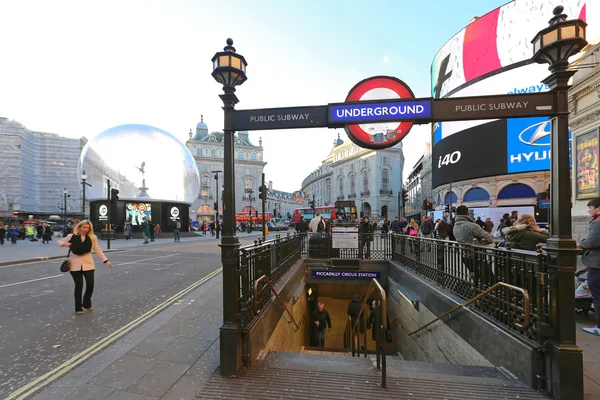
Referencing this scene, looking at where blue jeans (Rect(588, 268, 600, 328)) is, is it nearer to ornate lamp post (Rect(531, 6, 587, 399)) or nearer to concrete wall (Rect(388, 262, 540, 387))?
concrete wall (Rect(388, 262, 540, 387))

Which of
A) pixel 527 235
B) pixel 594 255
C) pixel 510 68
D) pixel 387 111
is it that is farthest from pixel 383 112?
pixel 510 68

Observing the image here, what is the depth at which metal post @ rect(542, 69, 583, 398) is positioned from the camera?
10.1ft

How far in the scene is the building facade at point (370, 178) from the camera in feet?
253

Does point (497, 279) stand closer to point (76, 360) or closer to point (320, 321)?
point (76, 360)

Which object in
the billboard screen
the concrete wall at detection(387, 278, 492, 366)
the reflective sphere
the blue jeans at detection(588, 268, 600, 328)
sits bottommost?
the concrete wall at detection(387, 278, 492, 366)

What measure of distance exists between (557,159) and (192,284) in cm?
820

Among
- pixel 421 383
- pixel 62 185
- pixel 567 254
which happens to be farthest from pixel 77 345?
pixel 62 185

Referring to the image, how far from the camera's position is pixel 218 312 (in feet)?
19.1

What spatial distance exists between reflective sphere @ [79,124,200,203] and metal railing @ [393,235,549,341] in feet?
98.0

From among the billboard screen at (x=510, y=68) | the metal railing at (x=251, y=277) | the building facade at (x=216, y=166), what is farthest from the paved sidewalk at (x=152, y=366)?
the building facade at (x=216, y=166)

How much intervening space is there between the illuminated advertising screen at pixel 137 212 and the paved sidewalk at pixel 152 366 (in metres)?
28.5

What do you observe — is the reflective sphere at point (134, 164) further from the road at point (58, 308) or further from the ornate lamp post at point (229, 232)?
the ornate lamp post at point (229, 232)

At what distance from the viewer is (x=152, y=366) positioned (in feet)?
12.0

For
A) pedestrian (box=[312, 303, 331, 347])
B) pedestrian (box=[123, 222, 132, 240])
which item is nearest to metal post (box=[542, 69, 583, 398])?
pedestrian (box=[312, 303, 331, 347])
